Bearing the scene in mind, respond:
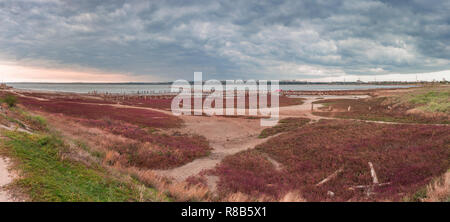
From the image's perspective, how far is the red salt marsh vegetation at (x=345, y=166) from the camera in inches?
406

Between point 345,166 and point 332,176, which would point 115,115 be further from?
point 345,166

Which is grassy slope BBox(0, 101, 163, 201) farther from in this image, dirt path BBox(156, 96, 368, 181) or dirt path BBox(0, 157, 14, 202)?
dirt path BBox(156, 96, 368, 181)

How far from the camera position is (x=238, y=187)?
36.6 feet

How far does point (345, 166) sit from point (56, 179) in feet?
49.3

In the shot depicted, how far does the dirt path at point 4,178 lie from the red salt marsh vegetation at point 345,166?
24.4 ft

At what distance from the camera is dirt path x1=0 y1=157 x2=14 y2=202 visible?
4258mm

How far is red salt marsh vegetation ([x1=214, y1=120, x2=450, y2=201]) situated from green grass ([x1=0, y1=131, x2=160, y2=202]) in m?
5.28

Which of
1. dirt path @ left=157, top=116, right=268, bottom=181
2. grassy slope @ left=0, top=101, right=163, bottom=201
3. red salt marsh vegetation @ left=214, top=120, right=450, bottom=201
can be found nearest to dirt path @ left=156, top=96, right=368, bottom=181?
dirt path @ left=157, top=116, right=268, bottom=181

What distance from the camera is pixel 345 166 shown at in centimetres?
1393

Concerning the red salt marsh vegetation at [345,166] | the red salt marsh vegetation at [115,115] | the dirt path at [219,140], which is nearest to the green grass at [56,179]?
the red salt marsh vegetation at [345,166]

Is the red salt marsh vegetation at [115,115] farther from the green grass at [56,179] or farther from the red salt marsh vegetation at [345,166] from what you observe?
the green grass at [56,179]

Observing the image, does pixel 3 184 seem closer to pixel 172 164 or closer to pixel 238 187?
pixel 238 187

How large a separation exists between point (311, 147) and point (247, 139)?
877 centimetres
